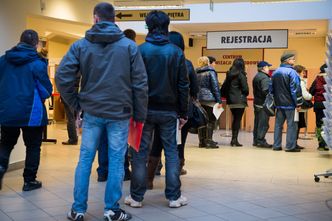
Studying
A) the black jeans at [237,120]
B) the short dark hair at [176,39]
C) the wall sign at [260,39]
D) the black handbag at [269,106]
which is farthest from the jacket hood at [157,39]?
the wall sign at [260,39]

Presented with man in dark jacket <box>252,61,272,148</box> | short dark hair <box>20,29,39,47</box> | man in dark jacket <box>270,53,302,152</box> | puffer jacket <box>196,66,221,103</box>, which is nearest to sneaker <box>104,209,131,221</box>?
short dark hair <box>20,29,39,47</box>

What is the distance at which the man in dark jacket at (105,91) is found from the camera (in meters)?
3.98

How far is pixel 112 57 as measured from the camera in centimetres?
399

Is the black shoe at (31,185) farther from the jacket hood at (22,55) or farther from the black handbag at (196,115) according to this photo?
the black handbag at (196,115)

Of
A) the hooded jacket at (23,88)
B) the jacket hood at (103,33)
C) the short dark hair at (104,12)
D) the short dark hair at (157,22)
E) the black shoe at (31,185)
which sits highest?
the short dark hair at (104,12)

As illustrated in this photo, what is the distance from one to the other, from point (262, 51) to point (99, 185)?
1323 centimetres

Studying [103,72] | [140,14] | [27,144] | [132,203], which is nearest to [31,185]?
[27,144]

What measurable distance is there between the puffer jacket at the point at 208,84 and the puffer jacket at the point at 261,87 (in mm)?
1319

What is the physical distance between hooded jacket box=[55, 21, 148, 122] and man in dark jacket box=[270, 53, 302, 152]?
570 cm

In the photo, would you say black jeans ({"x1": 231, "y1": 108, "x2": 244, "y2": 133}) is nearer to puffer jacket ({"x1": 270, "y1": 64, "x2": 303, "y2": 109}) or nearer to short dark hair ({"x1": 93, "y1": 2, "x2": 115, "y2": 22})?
puffer jacket ({"x1": 270, "y1": 64, "x2": 303, "y2": 109})

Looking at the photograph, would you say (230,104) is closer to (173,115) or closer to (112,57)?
(173,115)

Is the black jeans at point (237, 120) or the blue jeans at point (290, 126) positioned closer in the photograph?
the blue jeans at point (290, 126)

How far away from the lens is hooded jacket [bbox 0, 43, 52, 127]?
16.5 feet

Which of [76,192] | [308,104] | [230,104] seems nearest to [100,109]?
[76,192]
